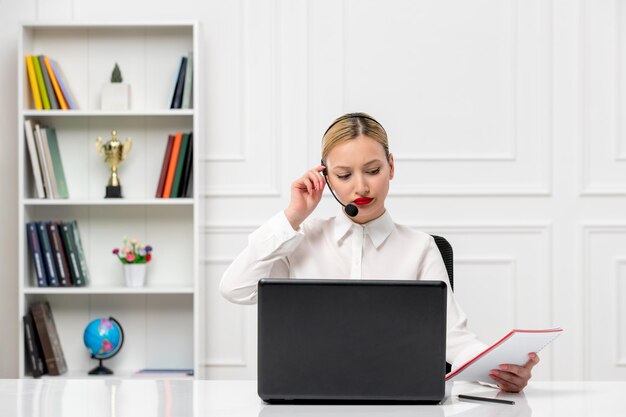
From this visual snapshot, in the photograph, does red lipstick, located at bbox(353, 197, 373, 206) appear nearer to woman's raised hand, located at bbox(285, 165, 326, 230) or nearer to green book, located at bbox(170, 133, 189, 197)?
woman's raised hand, located at bbox(285, 165, 326, 230)

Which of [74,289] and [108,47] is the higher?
[108,47]

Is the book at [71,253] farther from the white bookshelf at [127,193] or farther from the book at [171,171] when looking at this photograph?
the book at [171,171]

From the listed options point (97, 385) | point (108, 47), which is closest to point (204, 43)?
point (108, 47)

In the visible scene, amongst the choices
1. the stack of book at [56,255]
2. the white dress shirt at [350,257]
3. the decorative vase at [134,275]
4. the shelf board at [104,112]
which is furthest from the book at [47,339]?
the white dress shirt at [350,257]

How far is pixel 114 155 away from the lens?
329 centimetres

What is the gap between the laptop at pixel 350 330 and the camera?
127 cm

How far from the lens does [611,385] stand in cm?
155

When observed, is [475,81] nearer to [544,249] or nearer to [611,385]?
[544,249]

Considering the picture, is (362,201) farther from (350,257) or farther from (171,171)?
(171,171)

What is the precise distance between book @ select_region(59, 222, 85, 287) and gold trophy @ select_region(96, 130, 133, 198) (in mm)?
210

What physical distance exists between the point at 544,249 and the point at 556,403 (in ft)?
6.67

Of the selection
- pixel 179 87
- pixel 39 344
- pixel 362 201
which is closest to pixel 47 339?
pixel 39 344

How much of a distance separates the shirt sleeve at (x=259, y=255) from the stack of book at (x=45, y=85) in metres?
1.82

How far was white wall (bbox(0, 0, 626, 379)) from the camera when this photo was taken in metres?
3.32
